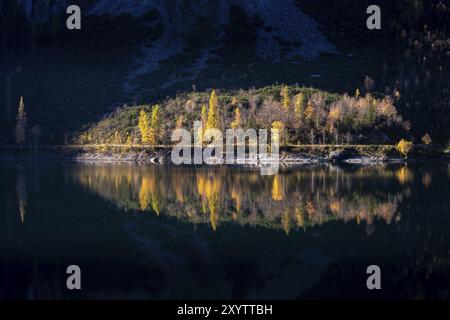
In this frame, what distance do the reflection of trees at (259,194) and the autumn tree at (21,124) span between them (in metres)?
60.2

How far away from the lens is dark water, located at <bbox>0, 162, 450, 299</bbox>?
1300 inches

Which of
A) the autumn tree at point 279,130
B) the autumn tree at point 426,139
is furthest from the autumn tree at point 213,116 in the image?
the autumn tree at point 426,139

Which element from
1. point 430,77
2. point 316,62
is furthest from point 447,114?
point 316,62

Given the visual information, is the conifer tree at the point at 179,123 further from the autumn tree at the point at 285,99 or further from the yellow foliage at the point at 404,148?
the yellow foliage at the point at 404,148

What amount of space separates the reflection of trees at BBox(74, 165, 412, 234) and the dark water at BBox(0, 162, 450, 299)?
0.22 m

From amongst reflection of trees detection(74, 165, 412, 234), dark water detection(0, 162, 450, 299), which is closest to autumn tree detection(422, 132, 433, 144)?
reflection of trees detection(74, 165, 412, 234)

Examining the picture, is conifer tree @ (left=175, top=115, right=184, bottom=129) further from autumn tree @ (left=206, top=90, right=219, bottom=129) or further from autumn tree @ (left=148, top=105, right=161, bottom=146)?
autumn tree @ (left=206, top=90, right=219, bottom=129)

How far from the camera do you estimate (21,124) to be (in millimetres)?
157750

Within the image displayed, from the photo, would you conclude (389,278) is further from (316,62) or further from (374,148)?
(316,62)

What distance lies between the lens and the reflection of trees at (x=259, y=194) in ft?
182

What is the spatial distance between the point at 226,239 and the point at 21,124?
410 feet

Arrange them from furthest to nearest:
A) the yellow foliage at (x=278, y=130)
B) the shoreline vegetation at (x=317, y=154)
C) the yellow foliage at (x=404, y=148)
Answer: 1. the yellow foliage at (x=278, y=130)
2. the yellow foliage at (x=404, y=148)
3. the shoreline vegetation at (x=317, y=154)

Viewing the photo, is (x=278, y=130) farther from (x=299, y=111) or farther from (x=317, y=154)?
(x=299, y=111)

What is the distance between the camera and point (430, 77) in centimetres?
17350
